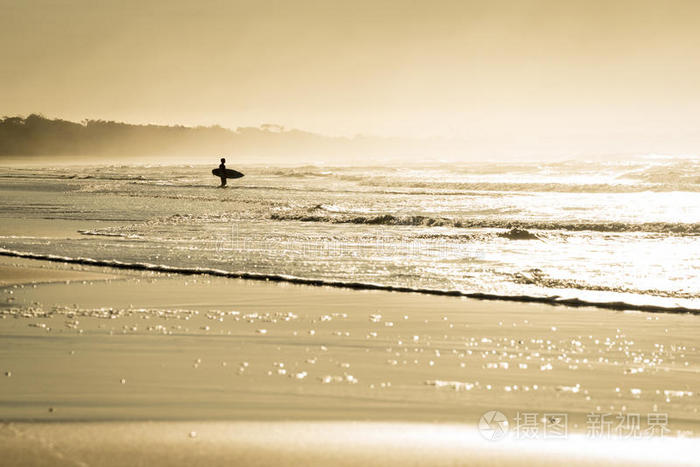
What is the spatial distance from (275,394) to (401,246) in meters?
11.8

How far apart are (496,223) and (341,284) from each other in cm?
1265

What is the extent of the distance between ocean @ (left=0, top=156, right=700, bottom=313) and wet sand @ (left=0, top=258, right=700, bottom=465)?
184 cm

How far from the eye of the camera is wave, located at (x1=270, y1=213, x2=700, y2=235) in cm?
2180

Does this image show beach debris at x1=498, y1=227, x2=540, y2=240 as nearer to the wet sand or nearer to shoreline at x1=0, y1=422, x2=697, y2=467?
the wet sand

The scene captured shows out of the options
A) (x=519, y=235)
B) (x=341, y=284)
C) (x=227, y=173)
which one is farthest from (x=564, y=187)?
(x=341, y=284)

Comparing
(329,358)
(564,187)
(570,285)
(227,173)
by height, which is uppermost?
(227,173)

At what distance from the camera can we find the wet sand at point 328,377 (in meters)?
4.77

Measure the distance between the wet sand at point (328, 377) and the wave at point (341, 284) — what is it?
1.19 feet

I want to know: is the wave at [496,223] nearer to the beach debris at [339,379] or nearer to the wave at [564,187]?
the beach debris at [339,379]

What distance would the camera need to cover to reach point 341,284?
11625 mm

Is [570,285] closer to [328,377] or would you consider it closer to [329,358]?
[329,358]
